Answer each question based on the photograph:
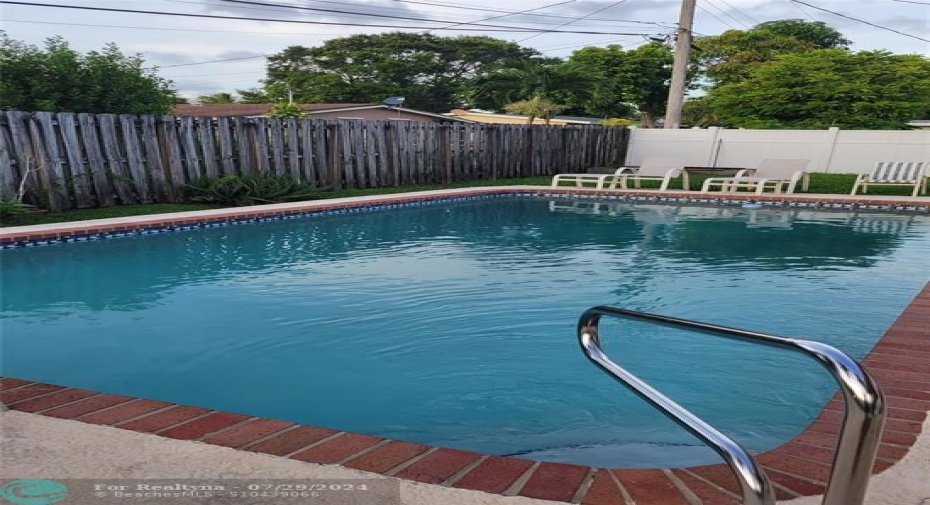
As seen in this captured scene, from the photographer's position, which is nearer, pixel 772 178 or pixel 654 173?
pixel 772 178

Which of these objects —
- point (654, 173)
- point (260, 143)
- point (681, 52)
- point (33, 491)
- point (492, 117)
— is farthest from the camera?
point (492, 117)

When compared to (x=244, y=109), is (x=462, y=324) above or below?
below

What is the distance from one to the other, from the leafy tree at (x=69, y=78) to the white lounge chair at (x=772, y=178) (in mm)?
16091

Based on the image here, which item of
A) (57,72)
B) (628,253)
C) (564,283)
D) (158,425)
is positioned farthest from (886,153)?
(57,72)

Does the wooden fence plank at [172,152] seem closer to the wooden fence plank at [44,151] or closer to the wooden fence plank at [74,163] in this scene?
the wooden fence plank at [74,163]

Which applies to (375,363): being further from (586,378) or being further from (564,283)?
(564,283)

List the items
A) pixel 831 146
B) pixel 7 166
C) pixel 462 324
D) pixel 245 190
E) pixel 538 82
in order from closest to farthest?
pixel 462 324
pixel 7 166
pixel 245 190
pixel 831 146
pixel 538 82

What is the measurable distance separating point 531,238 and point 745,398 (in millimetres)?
5155

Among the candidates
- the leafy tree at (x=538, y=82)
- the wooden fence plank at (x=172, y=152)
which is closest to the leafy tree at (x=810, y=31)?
the leafy tree at (x=538, y=82)

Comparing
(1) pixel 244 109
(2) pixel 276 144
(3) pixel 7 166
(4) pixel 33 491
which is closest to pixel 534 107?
(1) pixel 244 109

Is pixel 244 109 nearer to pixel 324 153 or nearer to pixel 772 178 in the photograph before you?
pixel 324 153

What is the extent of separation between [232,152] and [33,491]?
9.59 m

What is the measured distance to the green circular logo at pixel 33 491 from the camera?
177cm

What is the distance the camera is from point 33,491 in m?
1.82
